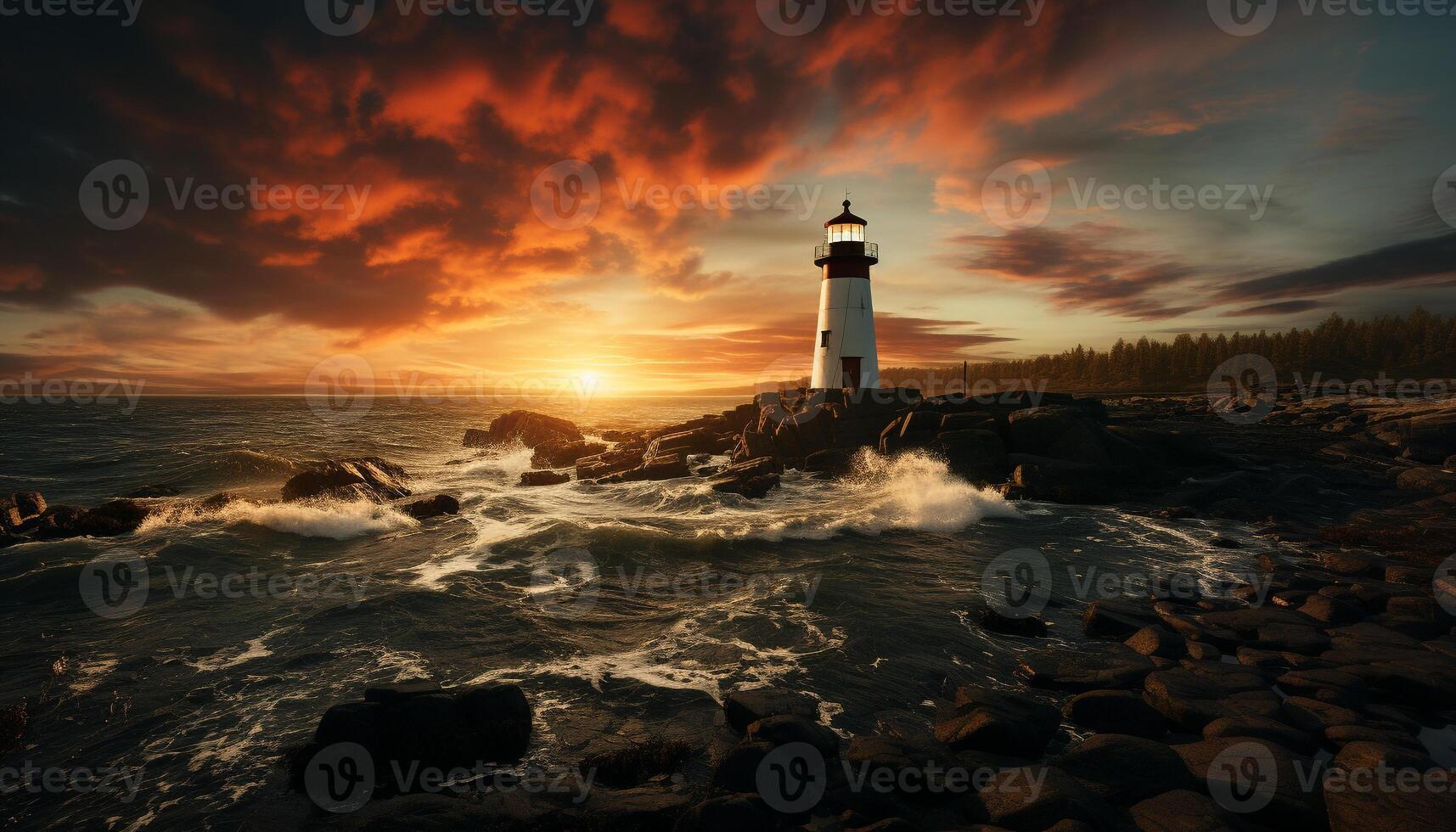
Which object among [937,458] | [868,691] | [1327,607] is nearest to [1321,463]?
[937,458]

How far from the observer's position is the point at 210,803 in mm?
6211

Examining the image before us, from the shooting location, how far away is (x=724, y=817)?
5336 mm

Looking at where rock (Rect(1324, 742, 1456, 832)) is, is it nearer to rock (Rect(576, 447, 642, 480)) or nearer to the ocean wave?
the ocean wave

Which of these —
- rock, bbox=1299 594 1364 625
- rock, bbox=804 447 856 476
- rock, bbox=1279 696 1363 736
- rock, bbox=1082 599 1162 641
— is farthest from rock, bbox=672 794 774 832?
rock, bbox=804 447 856 476

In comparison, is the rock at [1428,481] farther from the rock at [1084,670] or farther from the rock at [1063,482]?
the rock at [1084,670]

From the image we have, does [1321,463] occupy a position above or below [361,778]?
above

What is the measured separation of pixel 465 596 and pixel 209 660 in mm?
4212

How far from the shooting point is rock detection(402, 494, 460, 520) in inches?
803

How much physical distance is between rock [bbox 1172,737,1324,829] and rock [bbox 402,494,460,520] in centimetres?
2126

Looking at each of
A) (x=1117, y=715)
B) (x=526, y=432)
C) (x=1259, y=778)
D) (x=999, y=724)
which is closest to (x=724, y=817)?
(x=999, y=724)

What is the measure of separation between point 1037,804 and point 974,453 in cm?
2023

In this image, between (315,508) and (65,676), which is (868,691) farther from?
(315,508)

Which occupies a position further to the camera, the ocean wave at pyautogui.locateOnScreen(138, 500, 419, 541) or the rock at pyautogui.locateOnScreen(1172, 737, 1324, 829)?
the ocean wave at pyautogui.locateOnScreen(138, 500, 419, 541)

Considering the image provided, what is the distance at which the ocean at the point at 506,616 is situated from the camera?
7.43 metres
